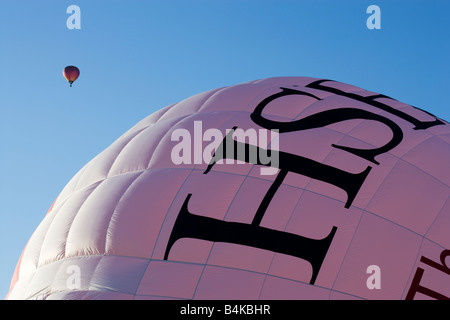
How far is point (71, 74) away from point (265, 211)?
41.8ft

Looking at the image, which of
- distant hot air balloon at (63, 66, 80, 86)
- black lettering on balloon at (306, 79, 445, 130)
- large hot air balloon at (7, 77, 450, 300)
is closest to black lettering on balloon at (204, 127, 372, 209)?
large hot air balloon at (7, 77, 450, 300)

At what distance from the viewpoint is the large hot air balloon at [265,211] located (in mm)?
7207

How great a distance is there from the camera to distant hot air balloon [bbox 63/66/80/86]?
758 inches

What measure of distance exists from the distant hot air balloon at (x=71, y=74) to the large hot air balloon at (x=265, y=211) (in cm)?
1067

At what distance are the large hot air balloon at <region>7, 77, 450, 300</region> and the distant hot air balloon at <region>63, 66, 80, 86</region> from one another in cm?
1067

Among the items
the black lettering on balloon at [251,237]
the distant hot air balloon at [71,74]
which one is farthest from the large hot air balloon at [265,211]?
the distant hot air balloon at [71,74]

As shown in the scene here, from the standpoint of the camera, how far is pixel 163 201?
7891 millimetres

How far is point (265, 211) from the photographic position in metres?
7.50

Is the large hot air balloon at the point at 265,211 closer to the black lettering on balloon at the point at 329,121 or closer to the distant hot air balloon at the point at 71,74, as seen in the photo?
the black lettering on balloon at the point at 329,121

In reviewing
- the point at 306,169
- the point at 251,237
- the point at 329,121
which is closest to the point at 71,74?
the point at 329,121

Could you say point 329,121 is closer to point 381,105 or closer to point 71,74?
point 381,105

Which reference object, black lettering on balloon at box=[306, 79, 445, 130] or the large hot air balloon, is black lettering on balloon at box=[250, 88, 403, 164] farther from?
black lettering on balloon at box=[306, 79, 445, 130]

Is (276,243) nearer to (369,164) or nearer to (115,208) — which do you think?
(369,164)
